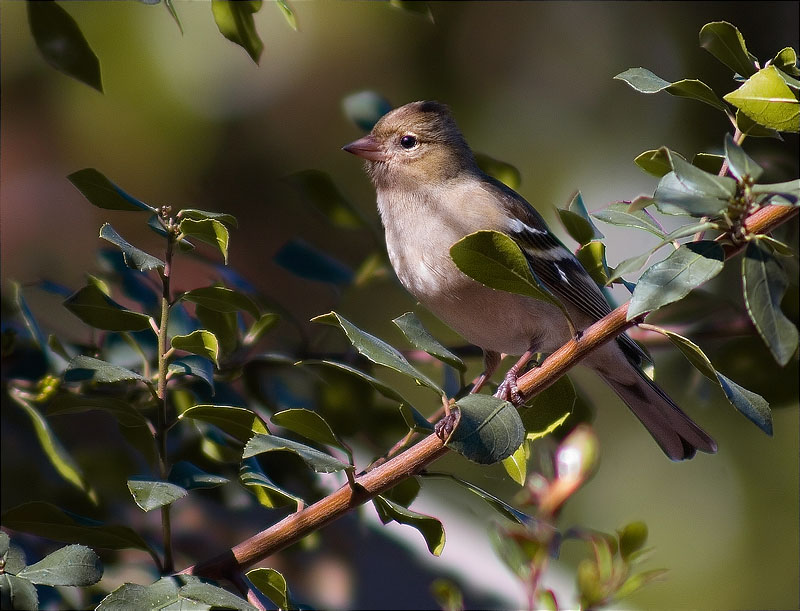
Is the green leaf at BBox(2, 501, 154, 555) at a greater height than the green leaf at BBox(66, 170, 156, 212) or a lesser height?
lesser

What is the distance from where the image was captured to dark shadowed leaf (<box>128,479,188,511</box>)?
51.5 inches

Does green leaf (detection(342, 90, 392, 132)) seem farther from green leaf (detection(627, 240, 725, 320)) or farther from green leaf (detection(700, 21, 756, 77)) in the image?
green leaf (detection(627, 240, 725, 320))

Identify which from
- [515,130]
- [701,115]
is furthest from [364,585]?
[701,115]

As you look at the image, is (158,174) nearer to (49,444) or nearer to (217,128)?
(217,128)

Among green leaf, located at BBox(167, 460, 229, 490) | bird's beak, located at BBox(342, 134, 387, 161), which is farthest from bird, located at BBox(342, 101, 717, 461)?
green leaf, located at BBox(167, 460, 229, 490)

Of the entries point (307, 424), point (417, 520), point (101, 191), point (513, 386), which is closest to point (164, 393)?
point (307, 424)

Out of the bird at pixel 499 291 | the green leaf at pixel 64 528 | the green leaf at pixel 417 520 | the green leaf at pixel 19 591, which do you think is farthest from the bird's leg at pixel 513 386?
the green leaf at pixel 19 591

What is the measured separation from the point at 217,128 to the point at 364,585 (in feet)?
7.39

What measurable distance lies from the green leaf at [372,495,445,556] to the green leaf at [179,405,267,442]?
0.26 metres

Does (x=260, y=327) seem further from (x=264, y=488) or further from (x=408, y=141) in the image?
(x=408, y=141)

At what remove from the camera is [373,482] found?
53.3 inches

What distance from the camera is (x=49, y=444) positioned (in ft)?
5.74

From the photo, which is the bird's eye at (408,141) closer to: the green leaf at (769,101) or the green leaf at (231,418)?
the green leaf at (231,418)

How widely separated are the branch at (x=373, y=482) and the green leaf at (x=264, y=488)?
72mm
